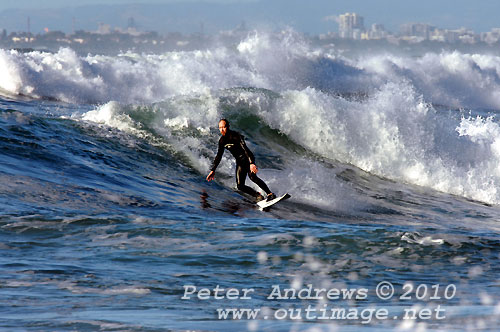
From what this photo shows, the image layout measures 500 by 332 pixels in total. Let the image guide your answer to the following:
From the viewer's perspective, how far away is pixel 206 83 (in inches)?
1380

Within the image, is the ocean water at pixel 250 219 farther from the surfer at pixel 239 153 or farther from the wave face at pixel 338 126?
the surfer at pixel 239 153

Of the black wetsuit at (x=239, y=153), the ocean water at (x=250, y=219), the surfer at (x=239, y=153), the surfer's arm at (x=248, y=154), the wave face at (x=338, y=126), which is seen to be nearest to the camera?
the ocean water at (x=250, y=219)

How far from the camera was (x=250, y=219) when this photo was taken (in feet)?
37.6

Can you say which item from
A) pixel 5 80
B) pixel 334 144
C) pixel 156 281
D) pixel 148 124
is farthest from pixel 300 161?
pixel 5 80

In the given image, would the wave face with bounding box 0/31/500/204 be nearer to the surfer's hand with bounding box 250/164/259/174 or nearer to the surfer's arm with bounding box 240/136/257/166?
the surfer's arm with bounding box 240/136/257/166

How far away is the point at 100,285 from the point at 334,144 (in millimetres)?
12250

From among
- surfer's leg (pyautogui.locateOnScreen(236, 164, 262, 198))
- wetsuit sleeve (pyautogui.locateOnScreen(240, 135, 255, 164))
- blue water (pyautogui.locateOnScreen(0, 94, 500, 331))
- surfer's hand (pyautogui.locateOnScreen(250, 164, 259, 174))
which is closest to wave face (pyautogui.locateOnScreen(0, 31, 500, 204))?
surfer's leg (pyautogui.locateOnScreen(236, 164, 262, 198))

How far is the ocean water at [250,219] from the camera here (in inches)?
271

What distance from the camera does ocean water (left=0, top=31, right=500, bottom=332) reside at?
6875 millimetres

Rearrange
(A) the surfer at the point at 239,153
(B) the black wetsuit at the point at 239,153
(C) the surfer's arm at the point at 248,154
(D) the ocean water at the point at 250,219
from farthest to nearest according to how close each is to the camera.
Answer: (B) the black wetsuit at the point at 239,153 < (A) the surfer at the point at 239,153 < (C) the surfer's arm at the point at 248,154 < (D) the ocean water at the point at 250,219

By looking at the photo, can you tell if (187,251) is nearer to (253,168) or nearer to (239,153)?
(253,168)

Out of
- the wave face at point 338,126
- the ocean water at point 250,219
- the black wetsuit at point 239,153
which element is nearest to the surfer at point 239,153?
the black wetsuit at point 239,153

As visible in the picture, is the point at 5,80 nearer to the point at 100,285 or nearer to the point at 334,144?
the point at 334,144

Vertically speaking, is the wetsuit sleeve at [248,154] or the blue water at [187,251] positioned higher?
the wetsuit sleeve at [248,154]
